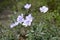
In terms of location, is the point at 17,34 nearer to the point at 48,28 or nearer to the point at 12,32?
the point at 12,32

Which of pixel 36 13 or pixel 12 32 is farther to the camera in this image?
pixel 36 13

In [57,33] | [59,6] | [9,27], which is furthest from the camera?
[59,6]

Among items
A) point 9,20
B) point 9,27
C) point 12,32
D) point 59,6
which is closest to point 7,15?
point 9,20

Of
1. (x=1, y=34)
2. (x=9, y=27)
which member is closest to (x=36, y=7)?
(x=9, y=27)

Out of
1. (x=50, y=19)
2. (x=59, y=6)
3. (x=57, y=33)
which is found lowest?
(x=57, y=33)

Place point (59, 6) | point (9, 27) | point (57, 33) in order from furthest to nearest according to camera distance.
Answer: point (59, 6), point (9, 27), point (57, 33)

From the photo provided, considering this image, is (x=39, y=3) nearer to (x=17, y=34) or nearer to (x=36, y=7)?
(x=36, y=7)

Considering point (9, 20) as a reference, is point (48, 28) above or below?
below
